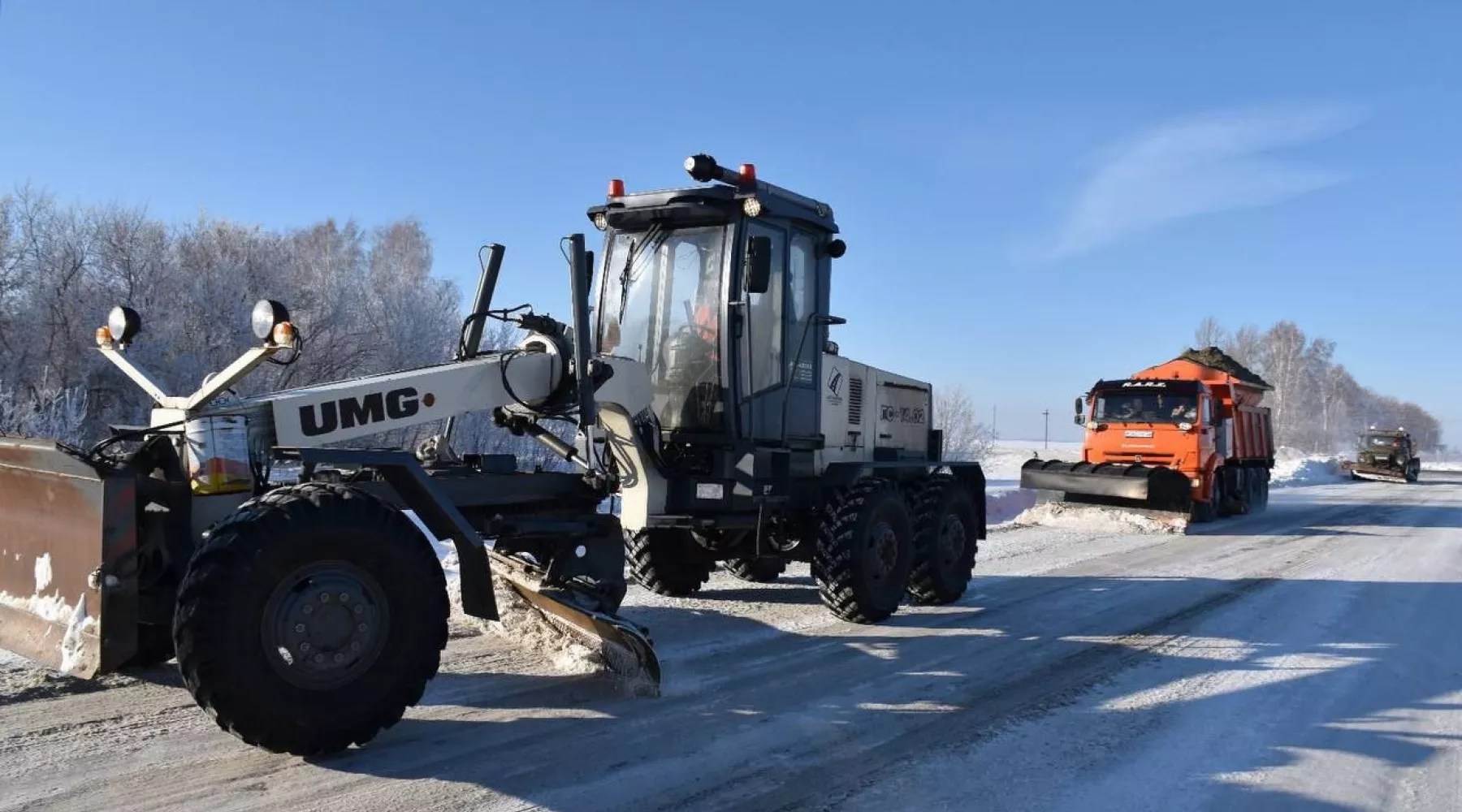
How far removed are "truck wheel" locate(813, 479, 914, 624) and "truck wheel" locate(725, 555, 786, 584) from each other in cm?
133

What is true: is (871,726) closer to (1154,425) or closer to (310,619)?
(310,619)

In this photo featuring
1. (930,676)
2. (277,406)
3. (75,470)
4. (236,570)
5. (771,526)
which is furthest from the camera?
(771,526)

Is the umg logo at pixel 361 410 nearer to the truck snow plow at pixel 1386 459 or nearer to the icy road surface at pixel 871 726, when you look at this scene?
the icy road surface at pixel 871 726

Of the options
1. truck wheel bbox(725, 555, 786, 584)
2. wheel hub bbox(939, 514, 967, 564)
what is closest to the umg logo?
truck wheel bbox(725, 555, 786, 584)

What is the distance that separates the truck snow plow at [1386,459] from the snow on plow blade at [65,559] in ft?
139

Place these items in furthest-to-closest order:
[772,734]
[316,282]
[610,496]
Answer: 1. [316,282]
2. [610,496]
3. [772,734]

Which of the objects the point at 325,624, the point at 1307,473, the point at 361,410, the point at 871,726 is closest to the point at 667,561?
the point at 871,726

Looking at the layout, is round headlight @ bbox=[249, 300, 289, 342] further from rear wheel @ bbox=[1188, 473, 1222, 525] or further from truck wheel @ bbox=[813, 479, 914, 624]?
rear wheel @ bbox=[1188, 473, 1222, 525]

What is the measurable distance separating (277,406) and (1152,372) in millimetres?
18181

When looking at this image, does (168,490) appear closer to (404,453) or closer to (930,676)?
(404,453)

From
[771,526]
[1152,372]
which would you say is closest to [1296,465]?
[1152,372]

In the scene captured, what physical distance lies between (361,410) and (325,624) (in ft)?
3.82

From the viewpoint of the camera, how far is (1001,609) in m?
7.95

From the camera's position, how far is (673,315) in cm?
685
